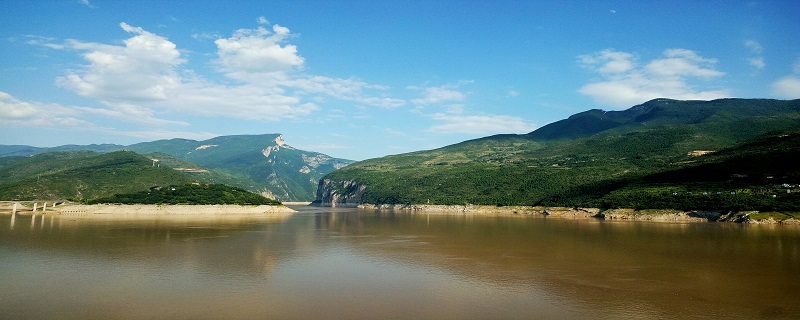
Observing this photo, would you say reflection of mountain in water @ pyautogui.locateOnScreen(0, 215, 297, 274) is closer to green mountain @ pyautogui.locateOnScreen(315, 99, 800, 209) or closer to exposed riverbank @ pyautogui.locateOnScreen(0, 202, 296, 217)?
exposed riverbank @ pyautogui.locateOnScreen(0, 202, 296, 217)

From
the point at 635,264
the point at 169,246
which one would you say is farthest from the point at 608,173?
the point at 169,246

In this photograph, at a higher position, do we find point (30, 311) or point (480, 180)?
point (480, 180)

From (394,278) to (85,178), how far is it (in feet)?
371

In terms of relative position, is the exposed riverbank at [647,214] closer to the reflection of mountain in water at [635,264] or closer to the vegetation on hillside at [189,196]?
the reflection of mountain in water at [635,264]

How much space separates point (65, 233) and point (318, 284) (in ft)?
127

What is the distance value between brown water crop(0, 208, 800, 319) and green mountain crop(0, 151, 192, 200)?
6374 cm

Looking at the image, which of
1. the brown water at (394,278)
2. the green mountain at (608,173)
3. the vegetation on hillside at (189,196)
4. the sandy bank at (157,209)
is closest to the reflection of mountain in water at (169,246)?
the brown water at (394,278)

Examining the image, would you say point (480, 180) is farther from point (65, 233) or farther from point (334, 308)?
point (334, 308)

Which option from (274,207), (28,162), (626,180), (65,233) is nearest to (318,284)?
(65,233)

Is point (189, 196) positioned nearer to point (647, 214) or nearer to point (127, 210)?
point (127, 210)

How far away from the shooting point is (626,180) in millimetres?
104438

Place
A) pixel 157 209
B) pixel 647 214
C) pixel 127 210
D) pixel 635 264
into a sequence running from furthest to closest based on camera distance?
pixel 157 209 < pixel 127 210 < pixel 647 214 < pixel 635 264

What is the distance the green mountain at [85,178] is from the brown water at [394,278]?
6374cm

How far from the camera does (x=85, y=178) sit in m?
110
